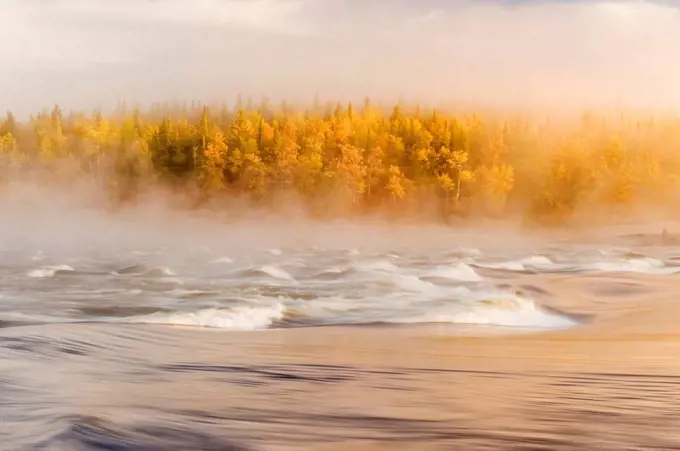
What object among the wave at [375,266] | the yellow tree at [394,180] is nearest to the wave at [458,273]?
the wave at [375,266]

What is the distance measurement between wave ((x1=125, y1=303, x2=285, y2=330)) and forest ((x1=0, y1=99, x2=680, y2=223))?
323mm

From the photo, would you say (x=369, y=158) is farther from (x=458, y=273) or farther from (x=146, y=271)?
(x=146, y=271)

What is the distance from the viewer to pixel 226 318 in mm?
2059

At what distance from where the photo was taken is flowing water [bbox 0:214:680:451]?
5.82 feet

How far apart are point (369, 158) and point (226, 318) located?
641 millimetres

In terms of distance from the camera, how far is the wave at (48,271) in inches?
84.0

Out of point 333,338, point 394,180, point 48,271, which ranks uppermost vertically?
point 394,180

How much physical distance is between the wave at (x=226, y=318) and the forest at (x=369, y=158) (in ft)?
1.06

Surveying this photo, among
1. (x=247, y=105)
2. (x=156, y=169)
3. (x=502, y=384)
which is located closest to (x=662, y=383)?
(x=502, y=384)

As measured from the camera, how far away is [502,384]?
73.9 inches

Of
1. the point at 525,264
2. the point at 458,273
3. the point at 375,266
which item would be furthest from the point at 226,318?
the point at 525,264

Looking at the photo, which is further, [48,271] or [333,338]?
[48,271]

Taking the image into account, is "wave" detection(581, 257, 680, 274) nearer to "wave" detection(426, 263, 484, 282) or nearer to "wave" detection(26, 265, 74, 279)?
"wave" detection(426, 263, 484, 282)

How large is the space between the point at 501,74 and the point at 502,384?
2.95 feet
